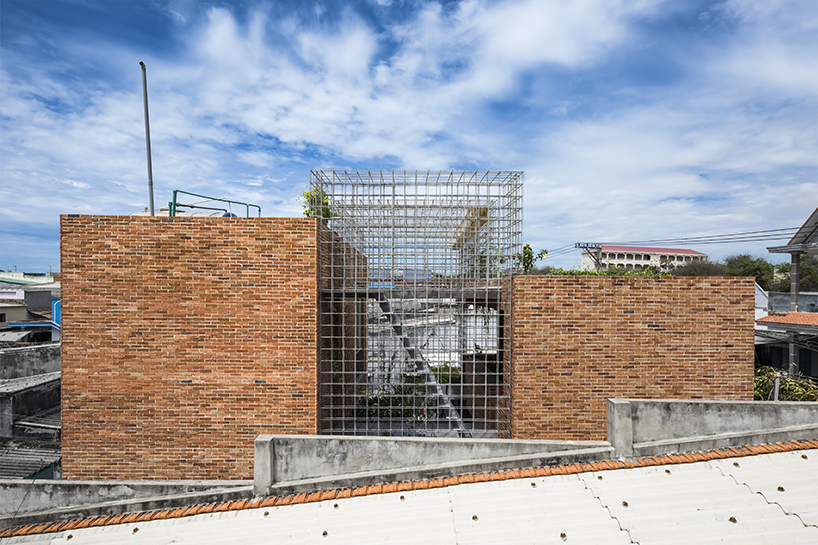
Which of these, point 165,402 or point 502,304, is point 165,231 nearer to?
point 165,402

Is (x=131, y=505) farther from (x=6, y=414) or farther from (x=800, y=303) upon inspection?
(x=800, y=303)

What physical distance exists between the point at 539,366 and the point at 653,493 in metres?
2.22

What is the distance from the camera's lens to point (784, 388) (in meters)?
8.11

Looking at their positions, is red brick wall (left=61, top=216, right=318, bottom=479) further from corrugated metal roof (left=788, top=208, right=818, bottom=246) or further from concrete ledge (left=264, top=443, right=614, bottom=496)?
corrugated metal roof (left=788, top=208, right=818, bottom=246)

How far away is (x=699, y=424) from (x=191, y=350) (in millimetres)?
7945

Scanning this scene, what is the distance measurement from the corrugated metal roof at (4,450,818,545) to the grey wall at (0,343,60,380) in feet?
35.1

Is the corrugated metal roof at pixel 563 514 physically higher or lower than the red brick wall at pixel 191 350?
lower

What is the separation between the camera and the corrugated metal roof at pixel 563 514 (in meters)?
3.78

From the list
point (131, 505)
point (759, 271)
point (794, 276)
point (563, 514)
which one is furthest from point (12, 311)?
point (759, 271)

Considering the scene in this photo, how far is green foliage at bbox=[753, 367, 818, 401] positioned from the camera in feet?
25.7

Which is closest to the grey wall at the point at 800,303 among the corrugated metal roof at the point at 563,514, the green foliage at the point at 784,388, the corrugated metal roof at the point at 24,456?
the green foliage at the point at 784,388

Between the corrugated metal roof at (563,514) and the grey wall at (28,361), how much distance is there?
1069cm

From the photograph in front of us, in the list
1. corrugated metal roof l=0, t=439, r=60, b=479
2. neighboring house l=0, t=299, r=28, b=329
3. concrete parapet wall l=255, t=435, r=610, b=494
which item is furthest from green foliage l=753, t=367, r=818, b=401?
neighboring house l=0, t=299, r=28, b=329

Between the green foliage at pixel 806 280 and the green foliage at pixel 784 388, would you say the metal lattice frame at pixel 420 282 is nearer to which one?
the green foliage at pixel 784 388
